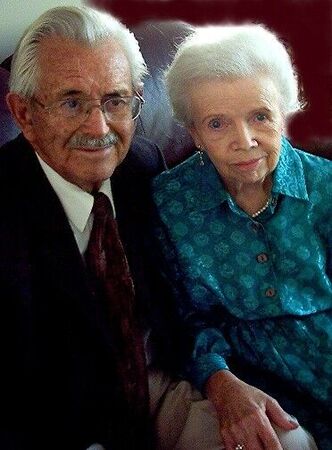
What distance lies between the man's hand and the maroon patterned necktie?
0.50 ft

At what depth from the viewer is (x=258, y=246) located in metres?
1.45

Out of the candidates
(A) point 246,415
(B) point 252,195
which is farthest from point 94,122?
(A) point 246,415

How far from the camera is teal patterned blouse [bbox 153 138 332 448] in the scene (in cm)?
144

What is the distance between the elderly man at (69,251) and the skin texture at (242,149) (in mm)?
97

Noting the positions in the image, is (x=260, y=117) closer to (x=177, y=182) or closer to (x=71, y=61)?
(x=177, y=182)

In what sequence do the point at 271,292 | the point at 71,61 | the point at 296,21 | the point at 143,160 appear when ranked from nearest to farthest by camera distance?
the point at 71,61
the point at 271,292
the point at 143,160
the point at 296,21

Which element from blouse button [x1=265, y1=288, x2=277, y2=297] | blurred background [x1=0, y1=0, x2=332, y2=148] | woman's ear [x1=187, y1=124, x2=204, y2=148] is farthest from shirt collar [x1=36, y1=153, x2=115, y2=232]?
blurred background [x1=0, y1=0, x2=332, y2=148]

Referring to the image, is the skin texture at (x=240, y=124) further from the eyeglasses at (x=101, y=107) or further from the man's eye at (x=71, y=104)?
the man's eye at (x=71, y=104)

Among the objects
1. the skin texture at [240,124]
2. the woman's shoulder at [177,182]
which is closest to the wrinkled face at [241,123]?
the skin texture at [240,124]

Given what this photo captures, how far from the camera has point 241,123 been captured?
1.36 meters

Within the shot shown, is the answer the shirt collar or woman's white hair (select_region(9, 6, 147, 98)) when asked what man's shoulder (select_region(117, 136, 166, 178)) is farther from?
woman's white hair (select_region(9, 6, 147, 98))

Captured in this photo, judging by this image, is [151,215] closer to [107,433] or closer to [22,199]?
[22,199]

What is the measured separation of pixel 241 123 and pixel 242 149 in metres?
0.05

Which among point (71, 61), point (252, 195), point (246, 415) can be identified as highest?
point (71, 61)
